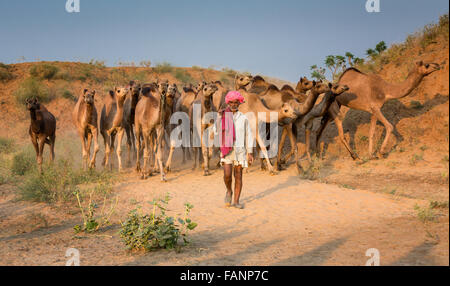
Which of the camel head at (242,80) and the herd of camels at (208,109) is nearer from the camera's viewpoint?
the herd of camels at (208,109)

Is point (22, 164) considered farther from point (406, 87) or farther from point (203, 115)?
point (406, 87)

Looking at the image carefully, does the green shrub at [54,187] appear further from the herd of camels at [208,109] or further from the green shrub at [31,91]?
the green shrub at [31,91]

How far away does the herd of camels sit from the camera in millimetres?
10406

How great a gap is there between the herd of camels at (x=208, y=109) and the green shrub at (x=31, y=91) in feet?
49.6

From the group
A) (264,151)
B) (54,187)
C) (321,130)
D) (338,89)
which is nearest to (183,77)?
(321,130)

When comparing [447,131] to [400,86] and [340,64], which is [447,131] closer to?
[400,86]

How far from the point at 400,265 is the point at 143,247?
2925mm

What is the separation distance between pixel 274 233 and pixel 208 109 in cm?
584

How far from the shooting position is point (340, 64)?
29.0m

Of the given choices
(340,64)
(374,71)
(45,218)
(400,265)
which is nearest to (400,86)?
(374,71)

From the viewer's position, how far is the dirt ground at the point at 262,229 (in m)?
4.12

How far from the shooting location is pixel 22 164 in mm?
12336

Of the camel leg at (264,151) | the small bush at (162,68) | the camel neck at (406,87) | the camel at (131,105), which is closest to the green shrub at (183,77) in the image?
the small bush at (162,68)

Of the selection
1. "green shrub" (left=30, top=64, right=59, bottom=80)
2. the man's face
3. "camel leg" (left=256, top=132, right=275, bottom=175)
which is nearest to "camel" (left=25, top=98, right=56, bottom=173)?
"camel leg" (left=256, top=132, right=275, bottom=175)
